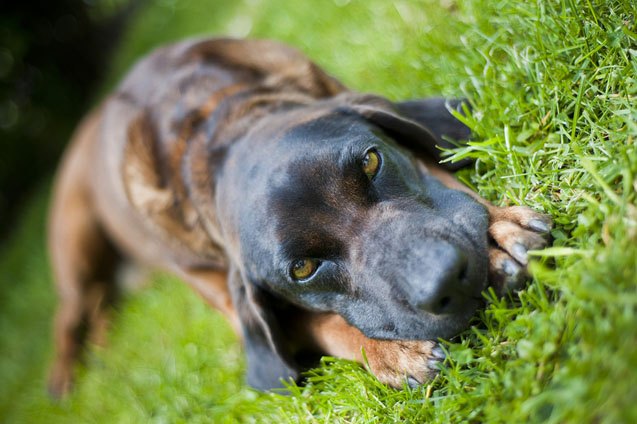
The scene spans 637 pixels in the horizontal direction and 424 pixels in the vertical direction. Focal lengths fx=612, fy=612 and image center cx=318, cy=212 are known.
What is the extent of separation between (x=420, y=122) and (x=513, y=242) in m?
1.07

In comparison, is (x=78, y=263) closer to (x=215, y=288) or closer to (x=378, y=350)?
(x=215, y=288)

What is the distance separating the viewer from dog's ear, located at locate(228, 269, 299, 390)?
11.3 feet

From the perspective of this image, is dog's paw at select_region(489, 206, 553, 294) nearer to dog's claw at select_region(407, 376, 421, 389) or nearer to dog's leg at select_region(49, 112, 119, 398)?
dog's claw at select_region(407, 376, 421, 389)

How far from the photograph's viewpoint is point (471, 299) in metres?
2.61

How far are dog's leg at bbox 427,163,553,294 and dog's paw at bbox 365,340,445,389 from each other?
0.43 metres

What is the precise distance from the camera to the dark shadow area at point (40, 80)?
32.5ft

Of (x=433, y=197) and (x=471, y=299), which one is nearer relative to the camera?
(x=471, y=299)

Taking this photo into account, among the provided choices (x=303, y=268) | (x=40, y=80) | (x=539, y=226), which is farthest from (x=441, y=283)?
(x=40, y=80)

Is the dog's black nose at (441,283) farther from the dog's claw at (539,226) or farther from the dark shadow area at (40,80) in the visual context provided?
the dark shadow area at (40,80)

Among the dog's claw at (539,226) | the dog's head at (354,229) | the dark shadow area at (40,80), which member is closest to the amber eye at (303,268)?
the dog's head at (354,229)

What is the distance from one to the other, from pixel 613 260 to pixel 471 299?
717mm

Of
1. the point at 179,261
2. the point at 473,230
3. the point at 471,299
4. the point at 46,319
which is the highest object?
the point at 473,230

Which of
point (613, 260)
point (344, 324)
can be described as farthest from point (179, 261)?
point (613, 260)

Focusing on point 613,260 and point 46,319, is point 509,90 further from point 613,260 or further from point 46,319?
point 46,319
